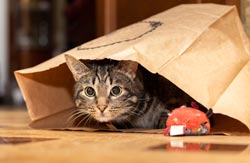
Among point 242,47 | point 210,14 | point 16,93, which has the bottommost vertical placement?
point 16,93

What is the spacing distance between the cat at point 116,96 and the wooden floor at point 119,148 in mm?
131

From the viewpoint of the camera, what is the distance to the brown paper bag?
1.71 m

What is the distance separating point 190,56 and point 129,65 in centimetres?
25

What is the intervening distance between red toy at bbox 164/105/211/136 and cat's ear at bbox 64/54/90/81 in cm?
39

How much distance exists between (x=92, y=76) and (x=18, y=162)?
86 cm

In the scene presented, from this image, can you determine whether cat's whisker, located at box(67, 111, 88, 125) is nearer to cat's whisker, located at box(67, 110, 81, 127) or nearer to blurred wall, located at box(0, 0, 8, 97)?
cat's whisker, located at box(67, 110, 81, 127)

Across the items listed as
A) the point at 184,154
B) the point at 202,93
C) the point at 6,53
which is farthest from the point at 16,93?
the point at 184,154

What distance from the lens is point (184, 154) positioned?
1189 millimetres

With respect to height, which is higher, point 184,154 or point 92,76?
point 92,76

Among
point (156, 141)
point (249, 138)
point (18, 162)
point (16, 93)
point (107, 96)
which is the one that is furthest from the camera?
point (16, 93)

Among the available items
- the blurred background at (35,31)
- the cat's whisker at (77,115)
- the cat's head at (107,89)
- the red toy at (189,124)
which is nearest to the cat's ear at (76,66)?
the cat's head at (107,89)

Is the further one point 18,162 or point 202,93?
point 202,93

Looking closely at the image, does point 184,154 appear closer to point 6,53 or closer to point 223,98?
point 223,98

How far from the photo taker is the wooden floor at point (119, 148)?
44.4 inches
